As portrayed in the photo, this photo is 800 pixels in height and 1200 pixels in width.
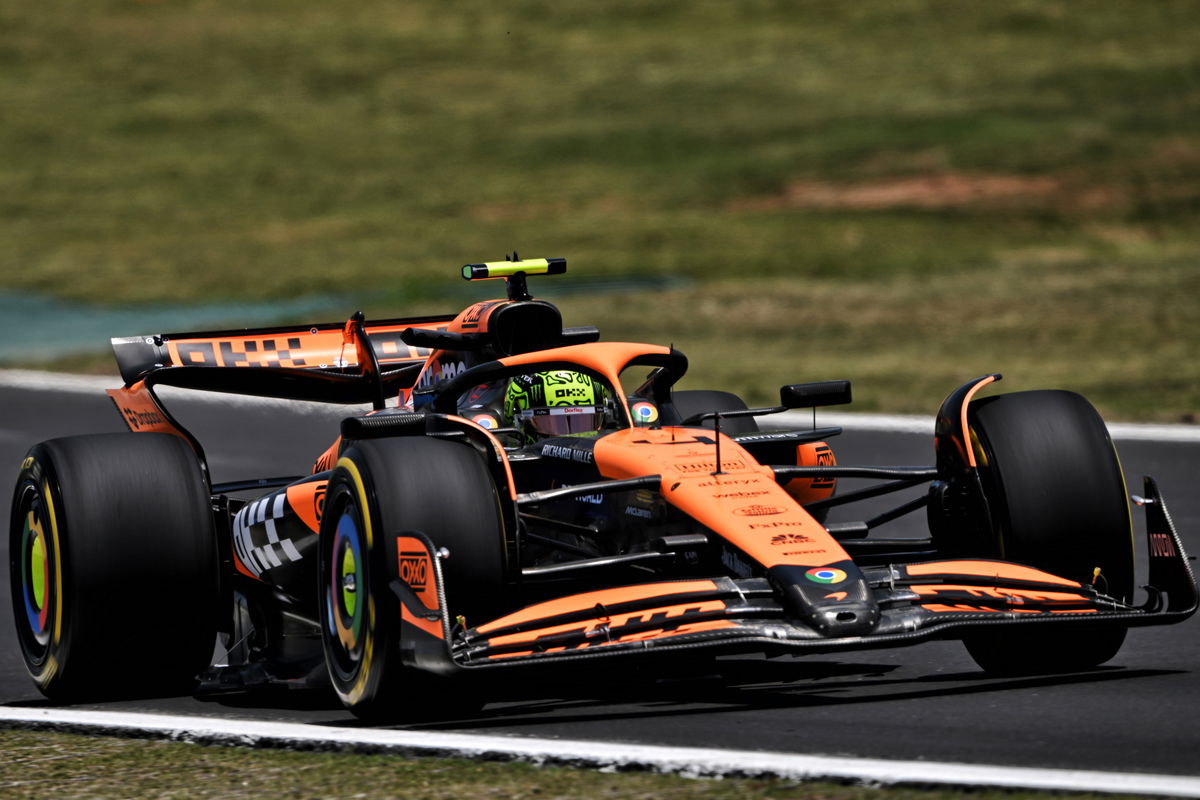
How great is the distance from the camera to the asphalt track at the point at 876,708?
5727 millimetres

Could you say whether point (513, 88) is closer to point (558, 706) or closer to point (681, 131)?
point (681, 131)

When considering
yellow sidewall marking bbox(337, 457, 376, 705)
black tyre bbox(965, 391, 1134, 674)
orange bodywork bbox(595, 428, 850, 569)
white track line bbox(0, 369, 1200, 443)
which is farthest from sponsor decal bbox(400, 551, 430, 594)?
white track line bbox(0, 369, 1200, 443)

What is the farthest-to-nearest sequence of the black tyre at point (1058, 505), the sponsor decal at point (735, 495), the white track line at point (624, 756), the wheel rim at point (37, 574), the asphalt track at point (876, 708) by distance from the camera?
the wheel rim at point (37, 574) < the black tyre at point (1058, 505) < the sponsor decal at point (735, 495) < the asphalt track at point (876, 708) < the white track line at point (624, 756)

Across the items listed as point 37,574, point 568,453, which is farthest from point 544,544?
point 37,574

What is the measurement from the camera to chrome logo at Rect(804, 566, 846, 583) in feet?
20.6

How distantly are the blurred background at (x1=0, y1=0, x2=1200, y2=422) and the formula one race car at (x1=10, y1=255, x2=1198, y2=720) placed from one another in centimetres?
814

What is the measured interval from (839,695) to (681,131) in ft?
111

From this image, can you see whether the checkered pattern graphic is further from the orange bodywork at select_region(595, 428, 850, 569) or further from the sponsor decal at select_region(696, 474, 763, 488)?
the sponsor decal at select_region(696, 474, 763, 488)

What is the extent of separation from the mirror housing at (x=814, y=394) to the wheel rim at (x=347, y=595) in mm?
1828

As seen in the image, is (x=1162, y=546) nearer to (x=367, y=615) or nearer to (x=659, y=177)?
(x=367, y=615)

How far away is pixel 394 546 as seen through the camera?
20.8ft

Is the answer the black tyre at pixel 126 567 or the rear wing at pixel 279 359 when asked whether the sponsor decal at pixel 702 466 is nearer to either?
the black tyre at pixel 126 567

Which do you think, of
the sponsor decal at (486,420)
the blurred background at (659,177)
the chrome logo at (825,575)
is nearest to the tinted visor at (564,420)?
the sponsor decal at (486,420)

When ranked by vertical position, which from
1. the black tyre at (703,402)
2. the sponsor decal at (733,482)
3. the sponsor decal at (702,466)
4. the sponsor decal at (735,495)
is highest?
the black tyre at (703,402)
